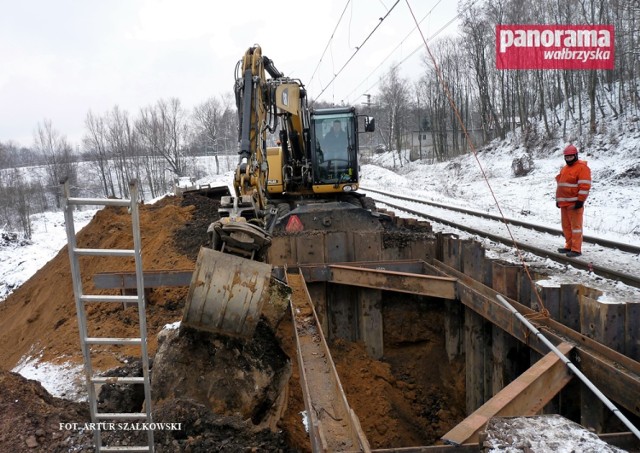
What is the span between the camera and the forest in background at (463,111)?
30203 millimetres

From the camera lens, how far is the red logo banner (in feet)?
97.3

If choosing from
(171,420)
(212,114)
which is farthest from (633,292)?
(212,114)

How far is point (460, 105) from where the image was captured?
55438 mm

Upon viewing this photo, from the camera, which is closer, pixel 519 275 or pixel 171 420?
pixel 171 420

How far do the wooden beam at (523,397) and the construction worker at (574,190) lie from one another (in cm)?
466

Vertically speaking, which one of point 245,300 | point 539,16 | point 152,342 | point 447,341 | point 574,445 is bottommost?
point 447,341

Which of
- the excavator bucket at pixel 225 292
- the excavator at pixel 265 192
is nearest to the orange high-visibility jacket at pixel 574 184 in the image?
the excavator at pixel 265 192

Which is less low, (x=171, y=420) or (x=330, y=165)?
(x=330, y=165)

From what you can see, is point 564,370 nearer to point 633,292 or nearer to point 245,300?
point 245,300

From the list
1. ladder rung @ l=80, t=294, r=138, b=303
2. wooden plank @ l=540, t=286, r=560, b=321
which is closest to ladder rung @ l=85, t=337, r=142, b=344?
ladder rung @ l=80, t=294, r=138, b=303

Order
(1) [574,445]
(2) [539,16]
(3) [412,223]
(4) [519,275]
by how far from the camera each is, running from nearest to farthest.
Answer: (1) [574,445]
(4) [519,275]
(3) [412,223]
(2) [539,16]

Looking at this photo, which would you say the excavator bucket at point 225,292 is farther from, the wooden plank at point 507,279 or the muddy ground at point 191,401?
the wooden plank at point 507,279

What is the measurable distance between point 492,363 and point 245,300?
3183 millimetres

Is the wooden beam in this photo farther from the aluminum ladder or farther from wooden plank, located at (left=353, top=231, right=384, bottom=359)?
wooden plank, located at (left=353, top=231, right=384, bottom=359)
